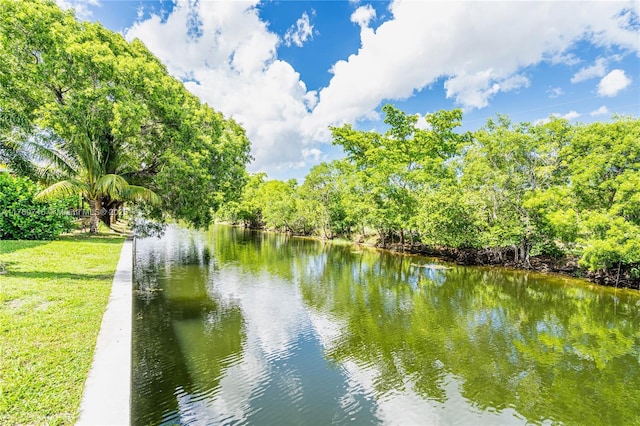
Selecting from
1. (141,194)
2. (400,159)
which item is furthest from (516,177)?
(141,194)

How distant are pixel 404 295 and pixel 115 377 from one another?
11.1 metres

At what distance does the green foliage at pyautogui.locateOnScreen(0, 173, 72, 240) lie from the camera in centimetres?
1143

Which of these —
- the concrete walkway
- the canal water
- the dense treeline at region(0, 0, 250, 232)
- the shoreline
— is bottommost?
the canal water

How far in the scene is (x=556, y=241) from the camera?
20.2 meters

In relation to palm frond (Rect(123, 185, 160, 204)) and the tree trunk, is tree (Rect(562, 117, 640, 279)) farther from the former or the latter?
the tree trunk

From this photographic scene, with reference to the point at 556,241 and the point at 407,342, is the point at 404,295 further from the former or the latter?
the point at 556,241

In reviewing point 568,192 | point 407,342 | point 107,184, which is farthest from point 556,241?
point 107,184

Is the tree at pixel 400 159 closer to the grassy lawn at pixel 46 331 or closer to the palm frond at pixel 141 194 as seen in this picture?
the palm frond at pixel 141 194

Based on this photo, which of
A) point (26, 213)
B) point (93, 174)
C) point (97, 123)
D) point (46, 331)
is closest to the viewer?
point (46, 331)

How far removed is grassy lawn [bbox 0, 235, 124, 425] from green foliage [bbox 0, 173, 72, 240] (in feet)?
8.43

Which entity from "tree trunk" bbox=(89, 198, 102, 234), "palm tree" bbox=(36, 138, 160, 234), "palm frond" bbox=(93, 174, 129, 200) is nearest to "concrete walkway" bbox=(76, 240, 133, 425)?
"palm frond" bbox=(93, 174, 129, 200)

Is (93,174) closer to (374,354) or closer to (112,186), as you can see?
(112,186)

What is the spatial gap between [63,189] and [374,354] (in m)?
14.4

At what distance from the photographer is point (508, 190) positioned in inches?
809
